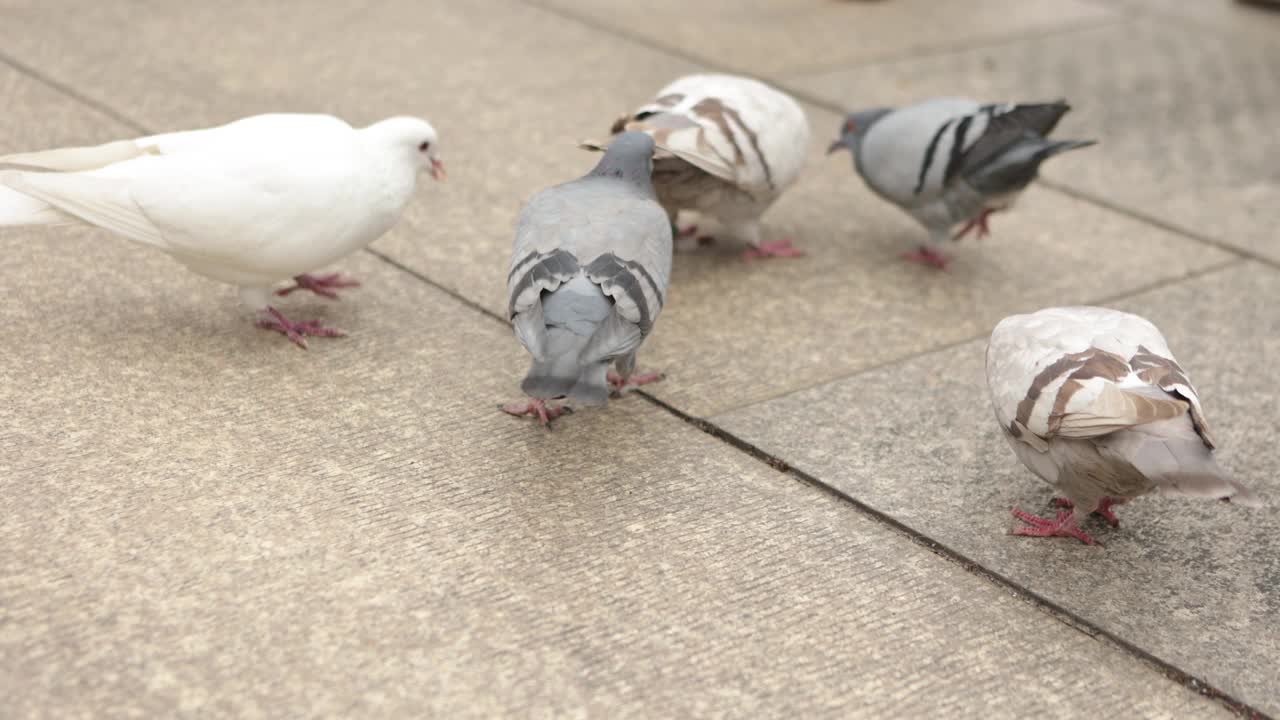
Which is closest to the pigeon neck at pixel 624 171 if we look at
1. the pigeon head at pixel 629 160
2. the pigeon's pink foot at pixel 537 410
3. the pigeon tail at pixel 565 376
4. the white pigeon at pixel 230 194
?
the pigeon head at pixel 629 160

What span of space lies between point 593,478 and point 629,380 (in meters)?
0.60

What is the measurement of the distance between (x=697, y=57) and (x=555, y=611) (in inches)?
186

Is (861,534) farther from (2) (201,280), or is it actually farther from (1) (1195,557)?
(2) (201,280)

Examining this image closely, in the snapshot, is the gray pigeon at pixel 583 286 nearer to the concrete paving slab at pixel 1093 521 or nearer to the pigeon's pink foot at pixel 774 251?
the concrete paving slab at pixel 1093 521

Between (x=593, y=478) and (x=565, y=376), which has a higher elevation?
(x=565, y=376)

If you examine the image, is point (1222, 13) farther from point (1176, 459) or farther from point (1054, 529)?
point (1176, 459)

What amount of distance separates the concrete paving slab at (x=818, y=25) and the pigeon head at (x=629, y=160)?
A: 9.79 feet

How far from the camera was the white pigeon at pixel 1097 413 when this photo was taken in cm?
296

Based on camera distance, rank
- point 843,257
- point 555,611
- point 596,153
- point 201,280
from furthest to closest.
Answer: point 596,153
point 843,257
point 201,280
point 555,611

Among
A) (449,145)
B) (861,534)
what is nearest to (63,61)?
(449,145)

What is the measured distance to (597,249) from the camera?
3.51m

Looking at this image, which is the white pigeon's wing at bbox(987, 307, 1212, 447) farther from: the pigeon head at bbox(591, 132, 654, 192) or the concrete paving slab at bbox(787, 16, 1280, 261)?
the concrete paving slab at bbox(787, 16, 1280, 261)

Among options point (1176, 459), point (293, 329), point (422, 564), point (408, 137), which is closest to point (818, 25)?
point (408, 137)

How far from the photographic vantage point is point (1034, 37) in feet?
26.3
